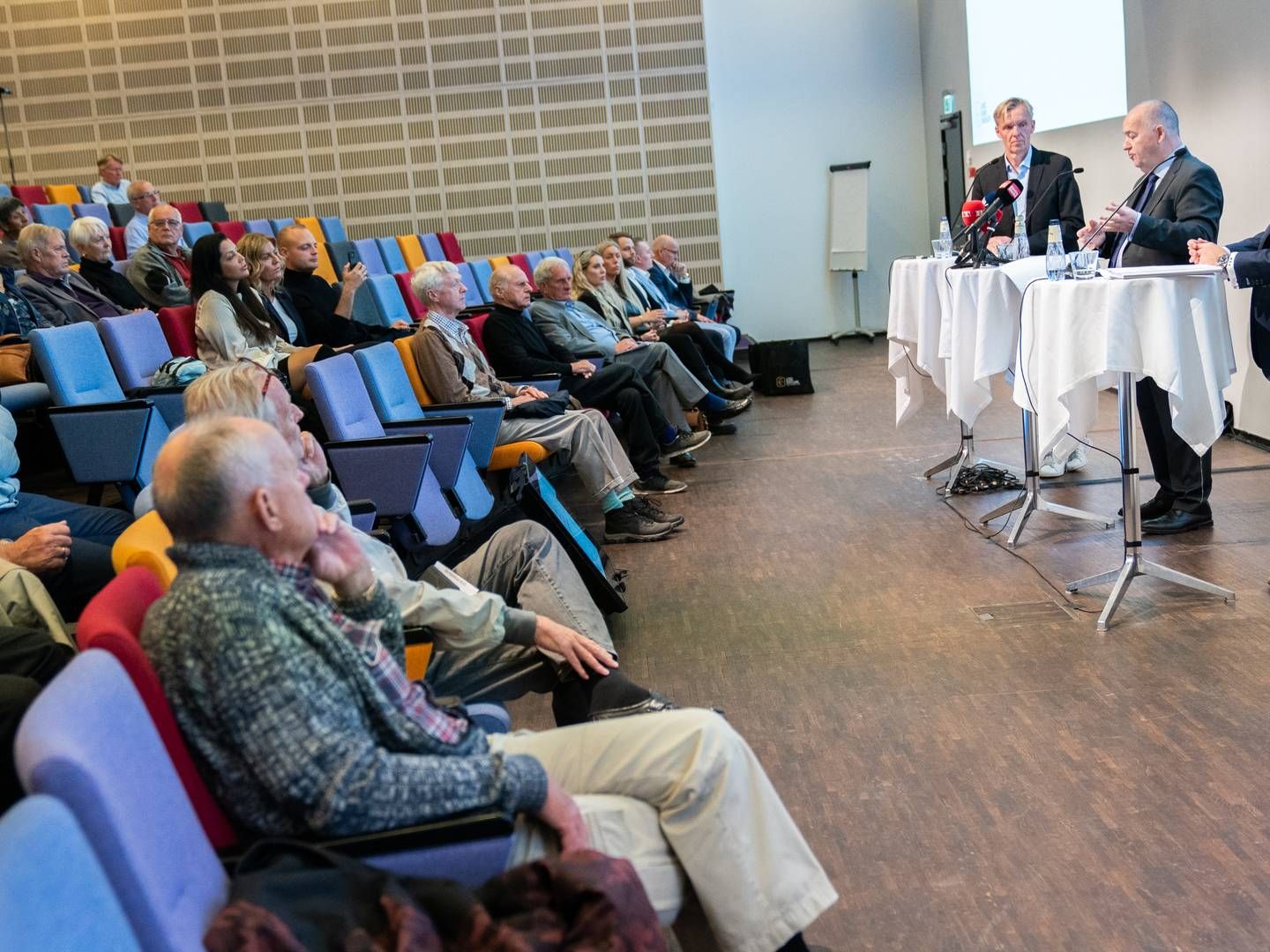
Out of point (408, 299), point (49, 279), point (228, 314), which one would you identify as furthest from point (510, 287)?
point (49, 279)

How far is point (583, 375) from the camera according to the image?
580 cm

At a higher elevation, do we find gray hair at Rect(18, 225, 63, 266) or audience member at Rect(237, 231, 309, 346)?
gray hair at Rect(18, 225, 63, 266)

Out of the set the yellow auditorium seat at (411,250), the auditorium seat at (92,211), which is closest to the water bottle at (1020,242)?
the yellow auditorium seat at (411,250)

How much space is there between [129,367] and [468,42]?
704 centimetres

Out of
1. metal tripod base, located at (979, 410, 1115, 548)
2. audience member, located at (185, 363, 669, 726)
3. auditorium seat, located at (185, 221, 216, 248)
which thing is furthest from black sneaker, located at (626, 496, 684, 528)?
auditorium seat, located at (185, 221, 216, 248)

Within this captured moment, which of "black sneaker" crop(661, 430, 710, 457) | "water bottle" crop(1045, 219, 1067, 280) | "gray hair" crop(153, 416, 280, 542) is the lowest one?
"black sneaker" crop(661, 430, 710, 457)

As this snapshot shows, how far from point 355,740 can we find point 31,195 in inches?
362

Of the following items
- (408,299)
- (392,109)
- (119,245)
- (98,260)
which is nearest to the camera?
(98,260)

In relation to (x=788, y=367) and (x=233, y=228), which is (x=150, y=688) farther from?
(x=233, y=228)

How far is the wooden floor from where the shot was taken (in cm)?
204

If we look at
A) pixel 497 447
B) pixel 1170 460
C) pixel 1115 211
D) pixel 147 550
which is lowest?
pixel 1170 460

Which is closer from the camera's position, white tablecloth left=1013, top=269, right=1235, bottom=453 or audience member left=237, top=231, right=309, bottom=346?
white tablecloth left=1013, top=269, right=1235, bottom=453

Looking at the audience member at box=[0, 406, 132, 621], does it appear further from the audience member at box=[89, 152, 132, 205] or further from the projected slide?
the audience member at box=[89, 152, 132, 205]

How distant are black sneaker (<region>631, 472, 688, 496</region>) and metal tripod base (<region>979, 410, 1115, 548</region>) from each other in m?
1.47
